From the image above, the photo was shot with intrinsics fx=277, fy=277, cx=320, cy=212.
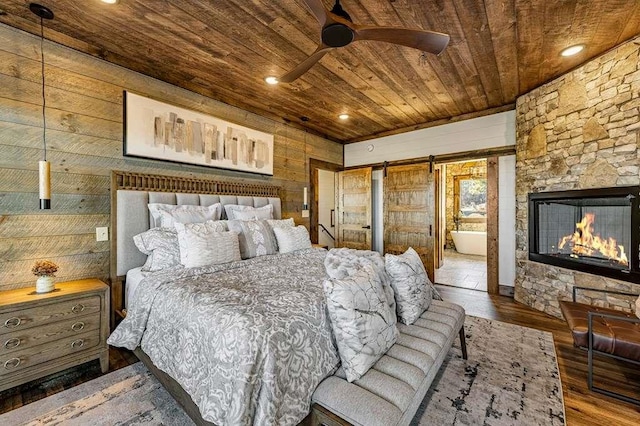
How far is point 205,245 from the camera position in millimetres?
2426

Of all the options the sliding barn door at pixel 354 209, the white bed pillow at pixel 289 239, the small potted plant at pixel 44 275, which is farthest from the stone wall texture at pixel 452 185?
the small potted plant at pixel 44 275

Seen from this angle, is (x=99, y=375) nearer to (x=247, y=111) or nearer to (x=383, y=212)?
(x=247, y=111)

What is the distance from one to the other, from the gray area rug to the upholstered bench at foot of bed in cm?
41

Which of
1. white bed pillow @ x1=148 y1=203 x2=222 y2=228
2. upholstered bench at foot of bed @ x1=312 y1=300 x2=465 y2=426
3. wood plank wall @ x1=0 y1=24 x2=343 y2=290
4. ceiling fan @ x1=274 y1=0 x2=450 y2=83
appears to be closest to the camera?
upholstered bench at foot of bed @ x1=312 y1=300 x2=465 y2=426

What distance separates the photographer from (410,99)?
3787 millimetres

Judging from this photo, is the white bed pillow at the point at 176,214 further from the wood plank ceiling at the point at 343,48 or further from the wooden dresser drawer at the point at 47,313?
the wood plank ceiling at the point at 343,48

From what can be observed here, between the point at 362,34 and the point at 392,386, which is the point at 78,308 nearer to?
the point at 392,386

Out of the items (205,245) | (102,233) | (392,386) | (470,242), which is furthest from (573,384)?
(470,242)

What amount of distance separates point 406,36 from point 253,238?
225 centimetres

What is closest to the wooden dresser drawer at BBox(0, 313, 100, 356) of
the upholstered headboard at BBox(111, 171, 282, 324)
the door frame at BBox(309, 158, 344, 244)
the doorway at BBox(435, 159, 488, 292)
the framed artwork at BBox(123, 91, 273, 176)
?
the upholstered headboard at BBox(111, 171, 282, 324)

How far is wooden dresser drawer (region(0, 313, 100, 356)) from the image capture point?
6.08 feet

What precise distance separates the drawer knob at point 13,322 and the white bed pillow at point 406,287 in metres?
2.58

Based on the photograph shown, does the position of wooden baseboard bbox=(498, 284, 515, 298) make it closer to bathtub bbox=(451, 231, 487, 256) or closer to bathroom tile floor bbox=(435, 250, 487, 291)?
bathroom tile floor bbox=(435, 250, 487, 291)

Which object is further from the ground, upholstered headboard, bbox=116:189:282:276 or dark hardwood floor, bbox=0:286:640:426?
upholstered headboard, bbox=116:189:282:276
